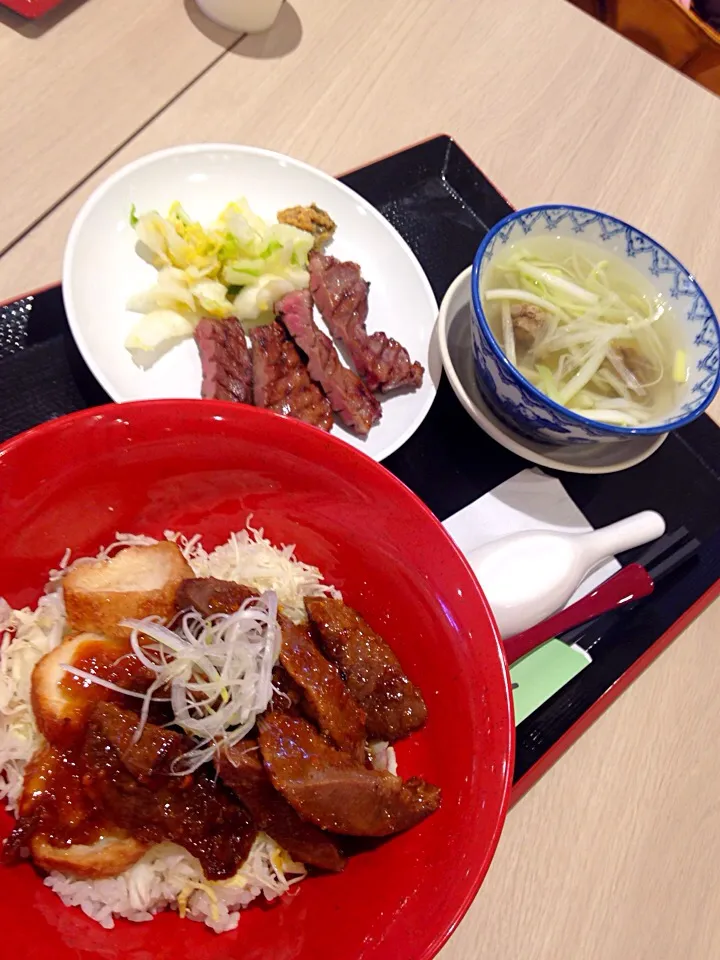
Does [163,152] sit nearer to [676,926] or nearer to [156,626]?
[156,626]

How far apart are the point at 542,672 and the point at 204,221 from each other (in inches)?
53.6

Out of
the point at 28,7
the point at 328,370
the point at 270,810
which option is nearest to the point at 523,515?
the point at 328,370

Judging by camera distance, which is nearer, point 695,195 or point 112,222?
point 112,222

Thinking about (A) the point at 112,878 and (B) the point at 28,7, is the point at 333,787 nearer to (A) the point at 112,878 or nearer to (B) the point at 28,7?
(A) the point at 112,878

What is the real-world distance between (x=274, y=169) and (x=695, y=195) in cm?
145

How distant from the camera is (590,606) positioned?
5.03 feet

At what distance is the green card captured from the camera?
1.43 m


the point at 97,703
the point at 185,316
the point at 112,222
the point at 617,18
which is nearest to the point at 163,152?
the point at 112,222

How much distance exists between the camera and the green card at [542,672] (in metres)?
1.43

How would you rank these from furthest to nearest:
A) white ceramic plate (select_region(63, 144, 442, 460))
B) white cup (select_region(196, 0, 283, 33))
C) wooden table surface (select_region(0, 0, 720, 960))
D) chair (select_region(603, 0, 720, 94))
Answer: chair (select_region(603, 0, 720, 94)), white cup (select_region(196, 0, 283, 33)), white ceramic plate (select_region(63, 144, 442, 460)), wooden table surface (select_region(0, 0, 720, 960))

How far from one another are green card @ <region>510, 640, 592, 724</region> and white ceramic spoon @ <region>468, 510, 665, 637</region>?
78mm

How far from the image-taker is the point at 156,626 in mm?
1152

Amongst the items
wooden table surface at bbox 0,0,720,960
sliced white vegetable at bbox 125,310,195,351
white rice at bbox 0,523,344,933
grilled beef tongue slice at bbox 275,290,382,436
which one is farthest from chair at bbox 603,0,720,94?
white rice at bbox 0,523,344,933

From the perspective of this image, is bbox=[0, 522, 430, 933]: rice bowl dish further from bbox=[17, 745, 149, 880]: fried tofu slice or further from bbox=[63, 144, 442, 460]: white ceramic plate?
bbox=[63, 144, 442, 460]: white ceramic plate
